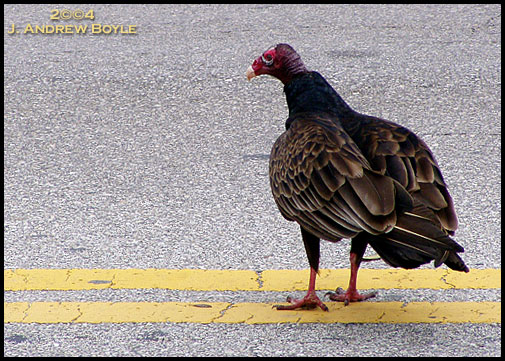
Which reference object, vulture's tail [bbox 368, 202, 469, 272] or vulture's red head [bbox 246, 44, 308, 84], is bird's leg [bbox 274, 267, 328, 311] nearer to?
vulture's tail [bbox 368, 202, 469, 272]

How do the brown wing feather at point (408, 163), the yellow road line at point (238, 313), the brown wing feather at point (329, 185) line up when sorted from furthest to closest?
the yellow road line at point (238, 313) → the brown wing feather at point (408, 163) → the brown wing feather at point (329, 185)

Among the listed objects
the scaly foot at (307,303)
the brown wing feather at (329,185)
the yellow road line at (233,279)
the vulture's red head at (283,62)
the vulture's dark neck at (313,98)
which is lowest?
the scaly foot at (307,303)

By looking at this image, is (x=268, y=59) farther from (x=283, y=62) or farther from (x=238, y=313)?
(x=238, y=313)

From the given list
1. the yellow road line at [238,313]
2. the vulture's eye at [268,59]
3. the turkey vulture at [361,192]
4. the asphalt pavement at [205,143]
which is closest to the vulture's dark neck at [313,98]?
the turkey vulture at [361,192]

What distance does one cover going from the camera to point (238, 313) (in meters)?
3.43

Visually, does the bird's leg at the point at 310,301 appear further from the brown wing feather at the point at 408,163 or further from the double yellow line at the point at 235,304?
A: the brown wing feather at the point at 408,163

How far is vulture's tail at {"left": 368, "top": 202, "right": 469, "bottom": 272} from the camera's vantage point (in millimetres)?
2936

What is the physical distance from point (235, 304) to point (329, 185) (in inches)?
28.0

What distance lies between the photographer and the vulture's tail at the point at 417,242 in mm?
2936

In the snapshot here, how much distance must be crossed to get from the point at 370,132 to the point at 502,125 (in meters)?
2.43

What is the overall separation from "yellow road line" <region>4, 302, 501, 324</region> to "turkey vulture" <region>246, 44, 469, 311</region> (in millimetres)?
80

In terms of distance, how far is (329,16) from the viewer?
838 cm

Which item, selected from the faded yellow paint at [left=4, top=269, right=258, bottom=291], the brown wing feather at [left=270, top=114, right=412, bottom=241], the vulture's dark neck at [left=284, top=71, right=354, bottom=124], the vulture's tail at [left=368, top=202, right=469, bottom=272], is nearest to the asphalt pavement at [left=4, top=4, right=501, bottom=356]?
the faded yellow paint at [left=4, top=269, right=258, bottom=291]

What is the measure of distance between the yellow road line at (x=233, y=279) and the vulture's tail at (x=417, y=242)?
25.2 inches
